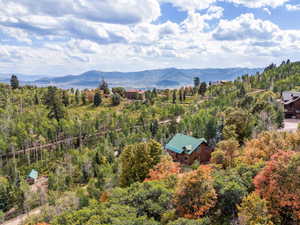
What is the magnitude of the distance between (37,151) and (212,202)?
6624 cm

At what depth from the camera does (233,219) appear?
752 inches

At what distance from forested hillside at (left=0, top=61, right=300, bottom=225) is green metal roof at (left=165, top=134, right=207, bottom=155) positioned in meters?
4.01

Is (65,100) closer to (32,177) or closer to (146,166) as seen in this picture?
(32,177)

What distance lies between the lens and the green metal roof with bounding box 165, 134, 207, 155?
51188 mm

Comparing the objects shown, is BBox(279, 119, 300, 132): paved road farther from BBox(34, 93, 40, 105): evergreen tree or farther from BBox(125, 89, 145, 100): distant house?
BBox(34, 93, 40, 105): evergreen tree

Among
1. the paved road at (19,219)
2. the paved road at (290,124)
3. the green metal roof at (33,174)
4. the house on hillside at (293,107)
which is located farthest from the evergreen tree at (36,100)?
the house on hillside at (293,107)

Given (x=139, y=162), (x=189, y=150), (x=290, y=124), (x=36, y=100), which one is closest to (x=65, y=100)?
(x=36, y=100)

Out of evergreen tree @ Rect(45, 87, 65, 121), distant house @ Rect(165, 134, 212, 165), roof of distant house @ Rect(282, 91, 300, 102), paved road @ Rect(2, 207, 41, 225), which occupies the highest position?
roof of distant house @ Rect(282, 91, 300, 102)

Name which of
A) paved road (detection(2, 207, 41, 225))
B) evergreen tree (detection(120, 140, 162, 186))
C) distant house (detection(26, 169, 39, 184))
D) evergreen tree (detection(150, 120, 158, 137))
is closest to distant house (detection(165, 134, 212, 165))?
evergreen tree (detection(120, 140, 162, 186))

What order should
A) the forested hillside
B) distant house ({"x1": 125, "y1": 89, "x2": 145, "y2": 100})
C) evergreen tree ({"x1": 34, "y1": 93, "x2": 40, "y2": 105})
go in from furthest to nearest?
distant house ({"x1": 125, "y1": 89, "x2": 145, "y2": 100}) → evergreen tree ({"x1": 34, "y1": 93, "x2": 40, "y2": 105}) → the forested hillside

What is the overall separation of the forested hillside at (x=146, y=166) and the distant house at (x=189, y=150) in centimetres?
386

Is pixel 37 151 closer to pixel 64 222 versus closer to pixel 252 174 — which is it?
pixel 64 222

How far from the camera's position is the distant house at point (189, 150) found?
168 feet

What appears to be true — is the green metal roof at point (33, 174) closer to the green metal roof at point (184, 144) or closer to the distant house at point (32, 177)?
the distant house at point (32, 177)
